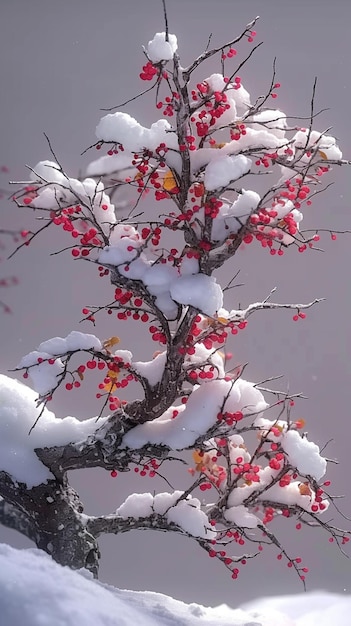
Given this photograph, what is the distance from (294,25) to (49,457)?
2.78 metres

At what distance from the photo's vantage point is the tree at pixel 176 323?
1.55 meters

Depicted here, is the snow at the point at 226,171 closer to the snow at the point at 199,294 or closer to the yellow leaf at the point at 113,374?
the snow at the point at 199,294

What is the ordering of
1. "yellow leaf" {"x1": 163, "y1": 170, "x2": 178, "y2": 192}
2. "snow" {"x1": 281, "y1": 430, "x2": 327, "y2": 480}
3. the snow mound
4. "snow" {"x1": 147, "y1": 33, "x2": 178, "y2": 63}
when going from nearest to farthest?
the snow mound < "snow" {"x1": 147, "y1": 33, "x2": 178, "y2": 63} < "yellow leaf" {"x1": 163, "y1": 170, "x2": 178, "y2": 192} < "snow" {"x1": 281, "y1": 430, "x2": 327, "y2": 480}

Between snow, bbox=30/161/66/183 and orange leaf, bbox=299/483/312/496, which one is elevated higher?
snow, bbox=30/161/66/183

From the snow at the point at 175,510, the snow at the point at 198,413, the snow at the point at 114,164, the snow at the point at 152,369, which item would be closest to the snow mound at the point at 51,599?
the snow at the point at 175,510

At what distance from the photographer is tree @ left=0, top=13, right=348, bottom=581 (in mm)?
1547

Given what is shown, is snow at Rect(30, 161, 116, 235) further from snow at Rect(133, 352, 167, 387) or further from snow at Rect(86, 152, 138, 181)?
snow at Rect(133, 352, 167, 387)

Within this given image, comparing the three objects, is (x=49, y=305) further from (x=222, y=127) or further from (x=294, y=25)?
(x=222, y=127)

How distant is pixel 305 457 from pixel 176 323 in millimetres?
467

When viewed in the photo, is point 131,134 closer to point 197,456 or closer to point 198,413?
point 198,413

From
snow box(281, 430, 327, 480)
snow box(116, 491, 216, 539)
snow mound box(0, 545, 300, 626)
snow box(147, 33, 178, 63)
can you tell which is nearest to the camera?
snow mound box(0, 545, 300, 626)

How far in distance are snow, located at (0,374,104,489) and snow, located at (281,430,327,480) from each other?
1.77 feet

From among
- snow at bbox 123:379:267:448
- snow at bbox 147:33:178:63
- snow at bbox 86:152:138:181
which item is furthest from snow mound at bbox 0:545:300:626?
snow at bbox 147:33:178:63

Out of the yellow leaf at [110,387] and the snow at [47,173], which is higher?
the snow at [47,173]
